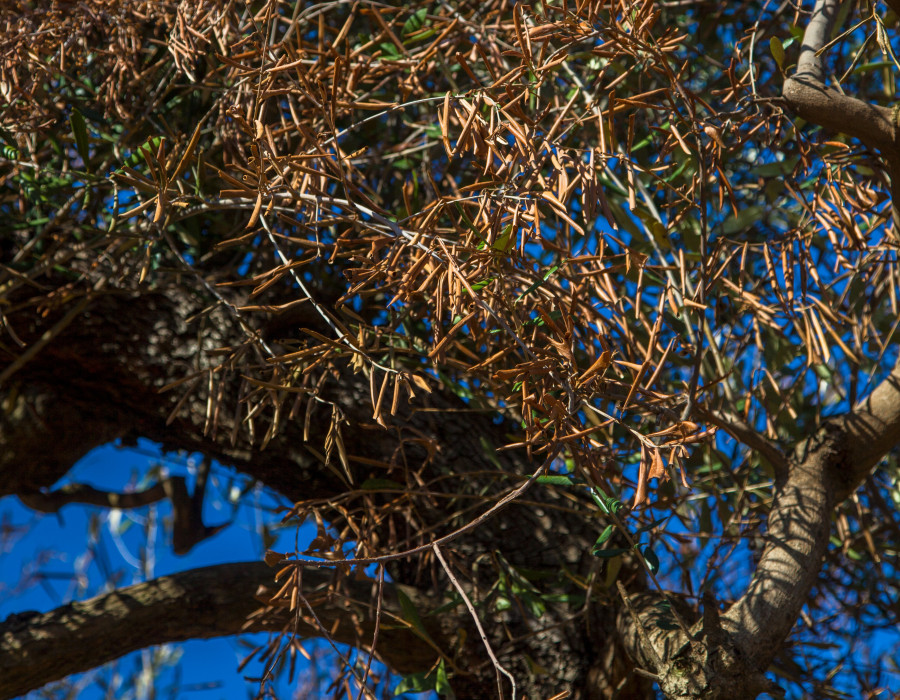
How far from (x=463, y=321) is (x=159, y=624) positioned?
2.94 ft

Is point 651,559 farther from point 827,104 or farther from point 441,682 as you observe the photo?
point 827,104

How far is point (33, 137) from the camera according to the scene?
1.25m

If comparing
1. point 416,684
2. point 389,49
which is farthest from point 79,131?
point 416,684

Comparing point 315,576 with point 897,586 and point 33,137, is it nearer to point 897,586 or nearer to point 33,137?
point 33,137

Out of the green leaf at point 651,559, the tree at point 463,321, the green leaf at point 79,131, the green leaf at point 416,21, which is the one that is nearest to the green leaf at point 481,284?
the tree at point 463,321

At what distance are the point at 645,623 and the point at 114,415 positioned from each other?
103 cm

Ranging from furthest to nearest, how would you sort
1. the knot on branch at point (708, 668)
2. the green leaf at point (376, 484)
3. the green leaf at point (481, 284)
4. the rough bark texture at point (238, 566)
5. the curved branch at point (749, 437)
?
the rough bark texture at point (238, 566) → the green leaf at point (376, 484) → the curved branch at point (749, 437) → the knot on branch at point (708, 668) → the green leaf at point (481, 284)

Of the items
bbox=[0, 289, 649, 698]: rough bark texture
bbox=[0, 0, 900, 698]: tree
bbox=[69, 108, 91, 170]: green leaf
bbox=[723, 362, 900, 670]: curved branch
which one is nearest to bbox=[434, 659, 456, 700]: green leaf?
bbox=[0, 0, 900, 698]: tree

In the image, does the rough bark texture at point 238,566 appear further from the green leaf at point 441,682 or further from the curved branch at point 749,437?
the curved branch at point 749,437

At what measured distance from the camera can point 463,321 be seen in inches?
26.9

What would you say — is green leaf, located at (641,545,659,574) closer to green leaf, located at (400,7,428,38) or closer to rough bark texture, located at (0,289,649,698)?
rough bark texture, located at (0,289,649,698)

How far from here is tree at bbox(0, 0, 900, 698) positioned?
0.81 metres

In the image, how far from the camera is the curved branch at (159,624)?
1.23 m

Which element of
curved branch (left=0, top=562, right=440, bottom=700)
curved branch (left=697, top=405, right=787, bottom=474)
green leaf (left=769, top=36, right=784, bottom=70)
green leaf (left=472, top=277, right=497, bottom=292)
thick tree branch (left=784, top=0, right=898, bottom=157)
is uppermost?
green leaf (left=769, top=36, right=784, bottom=70)
